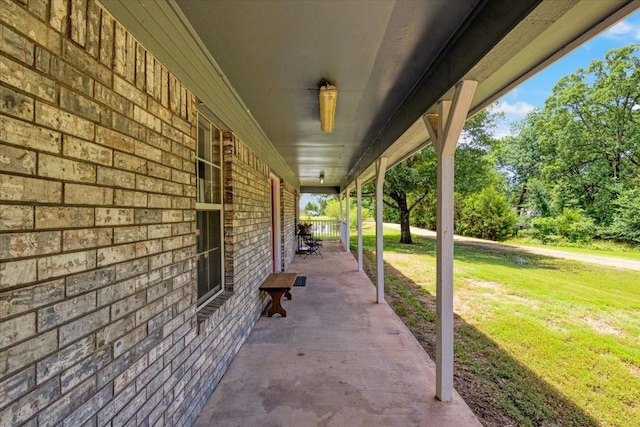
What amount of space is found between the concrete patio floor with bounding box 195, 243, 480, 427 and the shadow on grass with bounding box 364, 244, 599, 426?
0.68ft

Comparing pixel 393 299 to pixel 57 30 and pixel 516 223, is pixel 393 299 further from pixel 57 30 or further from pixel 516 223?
pixel 516 223

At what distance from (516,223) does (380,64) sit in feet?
67.7

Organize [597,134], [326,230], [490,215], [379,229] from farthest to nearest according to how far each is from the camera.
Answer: [490,215], [326,230], [597,134], [379,229]

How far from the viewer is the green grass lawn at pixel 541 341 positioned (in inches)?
98.0

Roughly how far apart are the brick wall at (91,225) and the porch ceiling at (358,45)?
13.4 inches

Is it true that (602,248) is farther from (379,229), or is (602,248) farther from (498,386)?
(498,386)

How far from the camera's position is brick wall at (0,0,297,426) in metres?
0.93

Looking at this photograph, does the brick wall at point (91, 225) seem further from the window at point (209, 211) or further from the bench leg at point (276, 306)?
the bench leg at point (276, 306)

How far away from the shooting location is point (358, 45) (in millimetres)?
2105

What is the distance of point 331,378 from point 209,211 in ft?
6.15

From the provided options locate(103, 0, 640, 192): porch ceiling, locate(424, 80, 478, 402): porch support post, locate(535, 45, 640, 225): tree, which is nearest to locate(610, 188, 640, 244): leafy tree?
locate(535, 45, 640, 225): tree

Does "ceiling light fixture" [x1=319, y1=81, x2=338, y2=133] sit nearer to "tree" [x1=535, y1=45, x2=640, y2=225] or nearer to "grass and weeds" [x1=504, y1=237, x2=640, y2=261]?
"grass and weeds" [x1=504, y1=237, x2=640, y2=261]

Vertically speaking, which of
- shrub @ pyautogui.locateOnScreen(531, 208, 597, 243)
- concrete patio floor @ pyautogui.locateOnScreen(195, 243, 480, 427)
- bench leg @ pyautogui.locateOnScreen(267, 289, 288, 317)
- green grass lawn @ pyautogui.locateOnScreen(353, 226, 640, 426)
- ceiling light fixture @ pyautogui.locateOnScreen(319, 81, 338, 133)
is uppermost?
ceiling light fixture @ pyautogui.locateOnScreen(319, 81, 338, 133)

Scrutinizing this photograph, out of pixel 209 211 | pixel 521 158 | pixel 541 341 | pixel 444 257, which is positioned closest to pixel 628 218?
pixel 541 341
